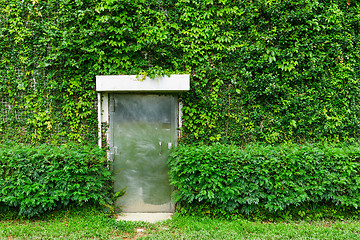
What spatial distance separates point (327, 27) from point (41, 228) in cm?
667

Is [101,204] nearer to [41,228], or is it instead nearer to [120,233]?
[120,233]

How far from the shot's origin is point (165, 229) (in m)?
3.68

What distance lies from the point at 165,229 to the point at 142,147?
1665mm

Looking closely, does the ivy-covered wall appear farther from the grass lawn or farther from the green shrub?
the grass lawn

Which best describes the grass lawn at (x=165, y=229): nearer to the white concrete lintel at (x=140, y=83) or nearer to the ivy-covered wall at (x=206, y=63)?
the ivy-covered wall at (x=206, y=63)

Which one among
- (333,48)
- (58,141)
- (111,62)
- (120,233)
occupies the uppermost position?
(333,48)

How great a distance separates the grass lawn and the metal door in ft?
2.40

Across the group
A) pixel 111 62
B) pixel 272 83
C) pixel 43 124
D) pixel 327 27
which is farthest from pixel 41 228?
pixel 327 27

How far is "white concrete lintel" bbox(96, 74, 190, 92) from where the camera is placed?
4137mm

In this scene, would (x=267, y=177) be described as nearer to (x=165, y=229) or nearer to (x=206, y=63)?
(x=165, y=229)

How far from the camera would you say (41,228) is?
360cm

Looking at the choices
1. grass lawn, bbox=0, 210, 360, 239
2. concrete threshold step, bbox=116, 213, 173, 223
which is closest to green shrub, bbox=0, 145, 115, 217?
grass lawn, bbox=0, 210, 360, 239

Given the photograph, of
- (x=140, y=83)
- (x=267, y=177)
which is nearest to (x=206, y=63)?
(x=140, y=83)

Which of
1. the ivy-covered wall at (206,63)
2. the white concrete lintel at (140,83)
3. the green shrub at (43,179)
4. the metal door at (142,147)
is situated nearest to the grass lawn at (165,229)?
the green shrub at (43,179)
